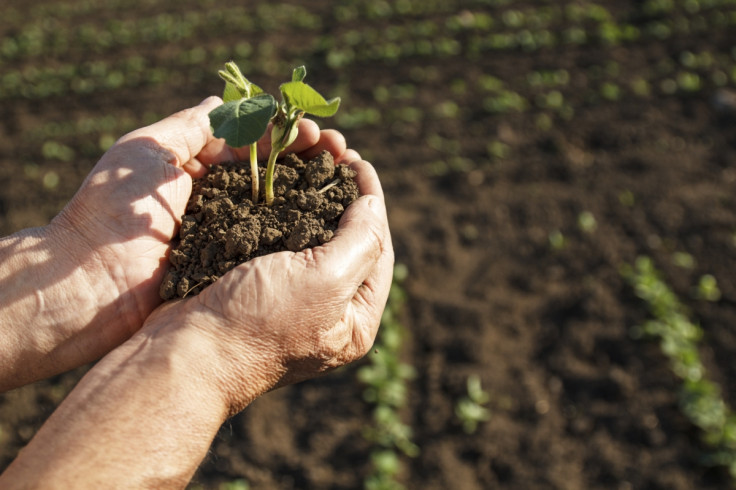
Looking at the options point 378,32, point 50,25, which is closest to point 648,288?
point 378,32

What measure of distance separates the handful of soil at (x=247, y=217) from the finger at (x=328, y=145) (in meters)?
0.08

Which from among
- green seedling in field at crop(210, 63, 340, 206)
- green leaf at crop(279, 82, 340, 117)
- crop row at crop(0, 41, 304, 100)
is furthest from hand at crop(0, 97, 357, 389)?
crop row at crop(0, 41, 304, 100)

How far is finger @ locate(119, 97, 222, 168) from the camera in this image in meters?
2.52

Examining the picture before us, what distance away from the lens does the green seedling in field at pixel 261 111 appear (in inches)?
77.3

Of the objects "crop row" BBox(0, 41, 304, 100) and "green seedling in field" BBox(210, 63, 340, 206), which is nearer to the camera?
"green seedling in field" BBox(210, 63, 340, 206)

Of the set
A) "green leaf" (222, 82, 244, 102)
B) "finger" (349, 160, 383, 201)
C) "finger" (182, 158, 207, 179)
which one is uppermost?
"green leaf" (222, 82, 244, 102)

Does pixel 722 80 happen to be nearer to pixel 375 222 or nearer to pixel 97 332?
pixel 375 222

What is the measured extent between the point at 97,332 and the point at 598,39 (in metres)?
6.65

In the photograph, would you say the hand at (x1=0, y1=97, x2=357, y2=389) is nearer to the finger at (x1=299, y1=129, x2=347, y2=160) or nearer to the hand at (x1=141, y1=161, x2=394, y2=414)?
the hand at (x1=141, y1=161, x2=394, y2=414)

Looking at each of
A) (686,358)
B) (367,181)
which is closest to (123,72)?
(367,181)

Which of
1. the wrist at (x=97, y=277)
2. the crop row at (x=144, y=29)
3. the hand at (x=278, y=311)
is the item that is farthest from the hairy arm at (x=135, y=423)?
the crop row at (x=144, y=29)

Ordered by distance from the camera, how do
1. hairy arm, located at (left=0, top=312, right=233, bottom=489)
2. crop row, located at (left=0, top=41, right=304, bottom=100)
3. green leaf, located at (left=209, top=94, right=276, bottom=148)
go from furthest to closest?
crop row, located at (left=0, top=41, right=304, bottom=100)
green leaf, located at (left=209, top=94, right=276, bottom=148)
hairy arm, located at (left=0, top=312, right=233, bottom=489)

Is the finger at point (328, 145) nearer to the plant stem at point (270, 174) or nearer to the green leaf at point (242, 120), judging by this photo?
the plant stem at point (270, 174)

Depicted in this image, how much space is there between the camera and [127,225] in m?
2.40
